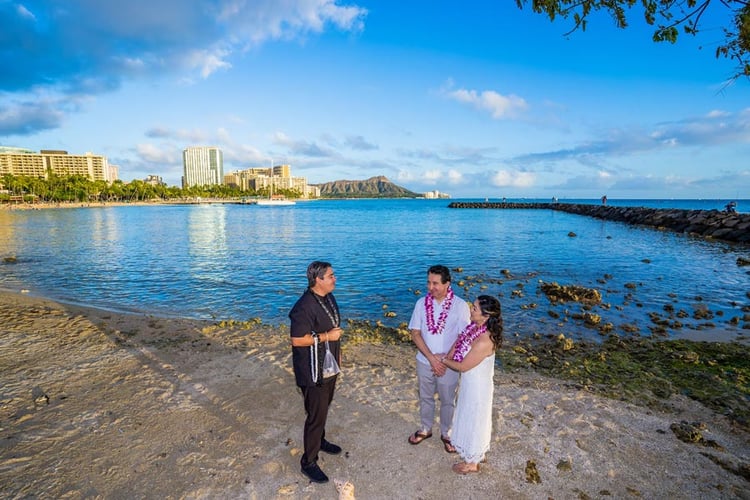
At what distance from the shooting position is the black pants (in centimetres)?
498

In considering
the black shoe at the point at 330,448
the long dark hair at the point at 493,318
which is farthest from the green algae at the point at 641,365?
the black shoe at the point at 330,448

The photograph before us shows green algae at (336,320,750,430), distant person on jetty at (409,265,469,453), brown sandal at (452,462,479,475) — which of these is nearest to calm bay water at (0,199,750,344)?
green algae at (336,320,750,430)

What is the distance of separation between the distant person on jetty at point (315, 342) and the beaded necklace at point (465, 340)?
62.3 inches

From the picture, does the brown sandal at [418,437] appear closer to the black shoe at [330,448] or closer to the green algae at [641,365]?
the black shoe at [330,448]

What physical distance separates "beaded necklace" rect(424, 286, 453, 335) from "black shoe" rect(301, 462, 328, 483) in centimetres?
241

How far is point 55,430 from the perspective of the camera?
6.38m

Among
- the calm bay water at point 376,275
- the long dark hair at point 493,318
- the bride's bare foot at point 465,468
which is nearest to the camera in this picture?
the long dark hair at point 493,318

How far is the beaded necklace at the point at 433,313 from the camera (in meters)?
5.52

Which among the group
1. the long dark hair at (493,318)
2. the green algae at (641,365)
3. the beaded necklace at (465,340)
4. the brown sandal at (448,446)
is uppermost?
the long dark hair at (493,318)

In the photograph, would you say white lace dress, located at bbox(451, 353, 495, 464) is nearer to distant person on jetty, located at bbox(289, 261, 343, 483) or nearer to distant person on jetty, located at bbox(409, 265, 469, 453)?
distant person on jetty, located at bbox(409, 265, 469, 453)

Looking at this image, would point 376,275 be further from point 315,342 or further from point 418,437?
point 315,342

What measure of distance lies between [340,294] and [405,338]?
713 centimetres

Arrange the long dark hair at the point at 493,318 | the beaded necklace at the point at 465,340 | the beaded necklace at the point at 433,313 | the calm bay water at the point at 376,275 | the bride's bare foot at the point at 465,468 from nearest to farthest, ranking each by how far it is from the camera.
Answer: the long dark hair at the point at 493,318 → the beaded necklace at the point at 465,340 → the bride's bare foot at the point at 465,468 → the beaded necklace at the point at 433,313 → the calm bay water at the point at 376,275

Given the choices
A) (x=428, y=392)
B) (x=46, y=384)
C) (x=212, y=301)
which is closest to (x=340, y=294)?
(x=212, y=301)
